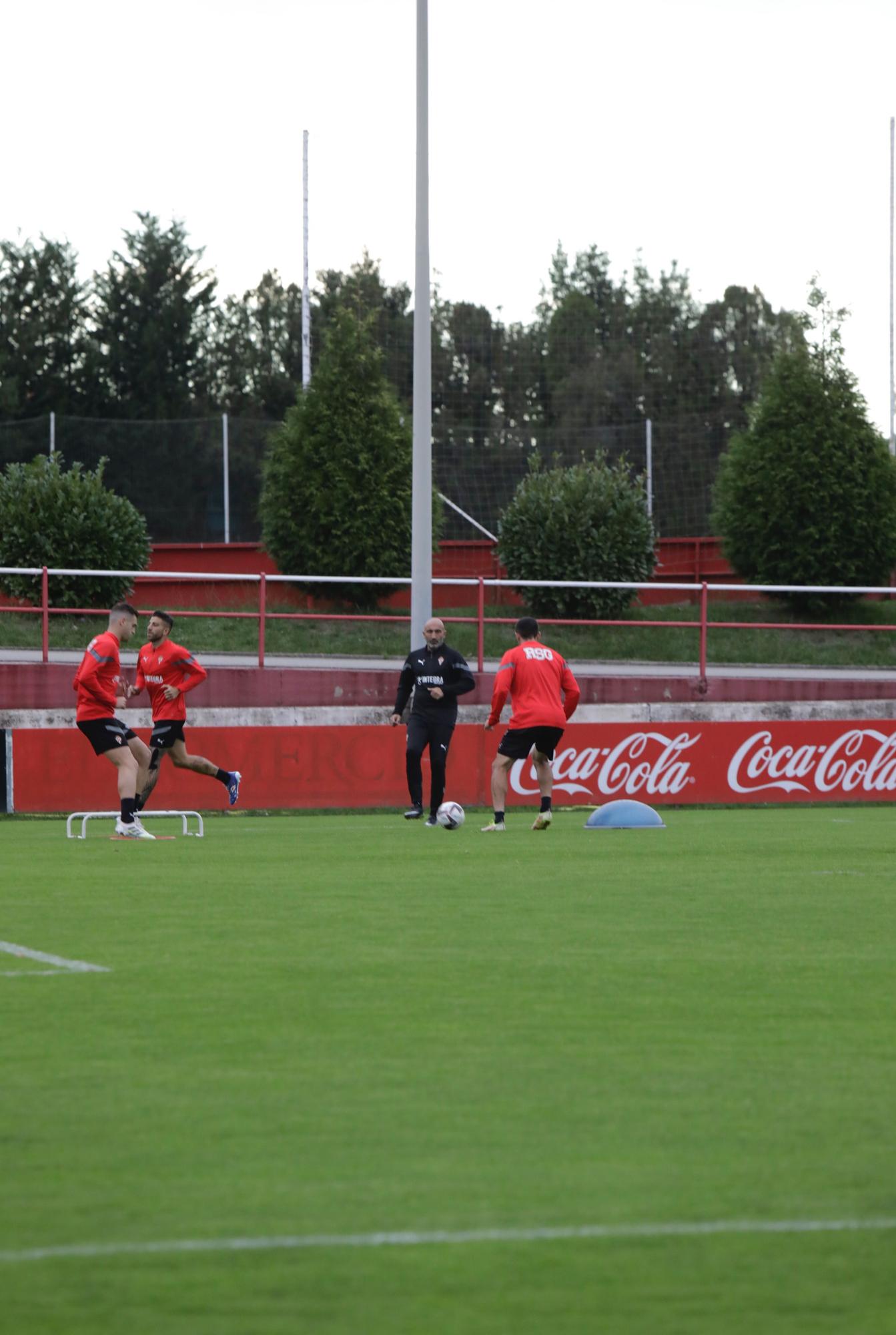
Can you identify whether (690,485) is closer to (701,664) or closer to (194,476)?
(194,476)

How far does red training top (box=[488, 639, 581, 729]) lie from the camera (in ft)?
52.0

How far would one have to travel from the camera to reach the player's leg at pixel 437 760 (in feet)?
55.5

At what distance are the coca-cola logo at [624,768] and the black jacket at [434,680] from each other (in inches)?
168

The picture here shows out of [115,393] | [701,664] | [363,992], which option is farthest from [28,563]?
[115,393]

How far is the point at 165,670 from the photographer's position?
15.5 m

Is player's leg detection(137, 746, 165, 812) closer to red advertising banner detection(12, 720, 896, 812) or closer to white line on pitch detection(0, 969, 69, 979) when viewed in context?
red advertising banner detection(12, 720, 896, 812)

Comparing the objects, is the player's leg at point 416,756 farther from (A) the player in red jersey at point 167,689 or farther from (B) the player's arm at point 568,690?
(A) the player in red jersey at point 167,689

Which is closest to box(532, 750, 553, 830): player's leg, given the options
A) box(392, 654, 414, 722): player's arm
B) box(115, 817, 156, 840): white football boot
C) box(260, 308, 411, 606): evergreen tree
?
box(392, 654, 414, 722): player's arm

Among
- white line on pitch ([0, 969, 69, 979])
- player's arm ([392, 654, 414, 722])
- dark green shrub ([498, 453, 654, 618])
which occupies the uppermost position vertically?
dark green shrub ([498, 453, 654, 618])

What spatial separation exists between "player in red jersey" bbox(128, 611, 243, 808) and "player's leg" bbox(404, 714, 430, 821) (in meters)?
1.95

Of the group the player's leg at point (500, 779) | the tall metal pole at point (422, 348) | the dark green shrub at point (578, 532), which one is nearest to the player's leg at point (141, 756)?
Answer: the player's leg at point (500, 779)

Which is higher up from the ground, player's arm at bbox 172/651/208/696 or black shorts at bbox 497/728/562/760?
player's arm at bbox 172/651/208/696

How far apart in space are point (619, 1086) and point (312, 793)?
49.7 ft

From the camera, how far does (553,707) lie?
Answer: 52.2 feet
